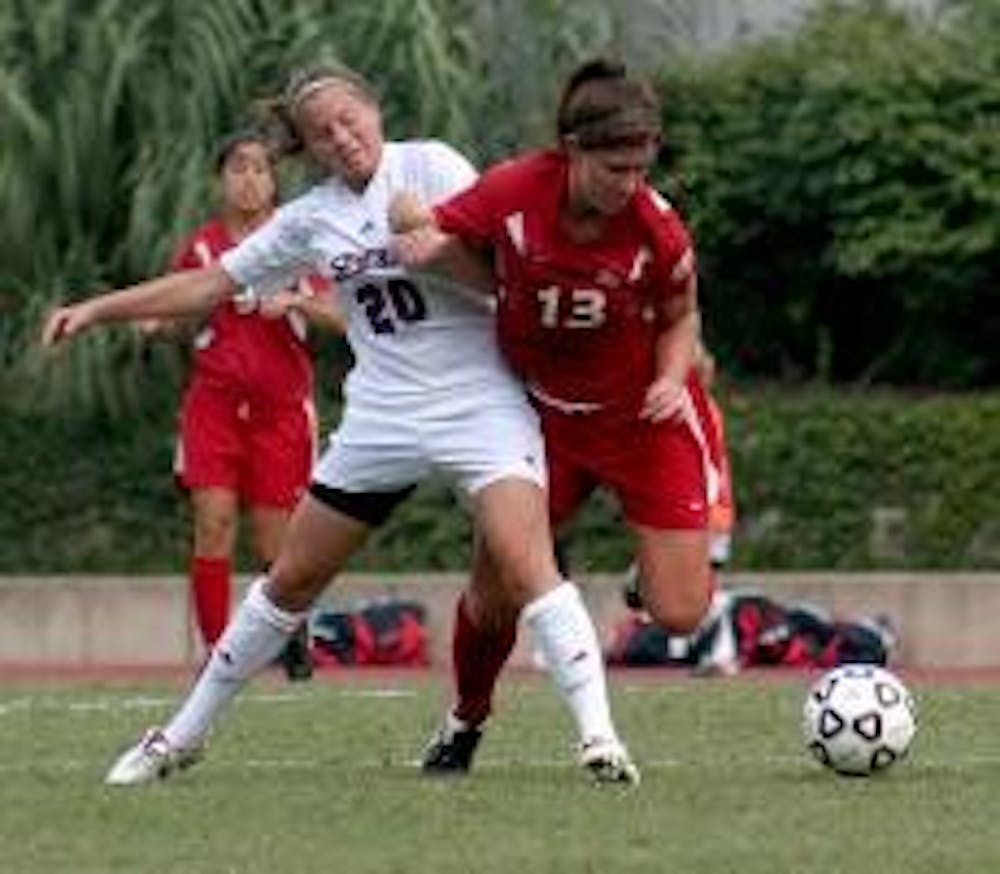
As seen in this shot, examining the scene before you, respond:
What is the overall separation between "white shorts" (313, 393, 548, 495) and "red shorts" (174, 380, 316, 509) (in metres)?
4.83

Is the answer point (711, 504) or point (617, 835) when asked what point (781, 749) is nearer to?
point (711, 504)

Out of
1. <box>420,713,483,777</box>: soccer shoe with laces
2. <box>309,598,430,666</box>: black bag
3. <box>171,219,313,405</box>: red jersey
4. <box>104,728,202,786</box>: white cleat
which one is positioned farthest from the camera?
<box>309,598,430,666</box>: black bag

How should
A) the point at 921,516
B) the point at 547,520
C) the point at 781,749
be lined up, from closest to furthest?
1. the point at 547,520
2. the point at 781,749
3. the point at 921,516

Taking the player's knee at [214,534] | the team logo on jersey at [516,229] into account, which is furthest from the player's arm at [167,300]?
the player's knee at [214,534]

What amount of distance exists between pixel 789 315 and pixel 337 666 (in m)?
3.83

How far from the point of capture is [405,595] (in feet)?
66.3

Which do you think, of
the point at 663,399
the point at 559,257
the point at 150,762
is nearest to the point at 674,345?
the point at 663,399

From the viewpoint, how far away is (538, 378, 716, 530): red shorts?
1170 centimetres

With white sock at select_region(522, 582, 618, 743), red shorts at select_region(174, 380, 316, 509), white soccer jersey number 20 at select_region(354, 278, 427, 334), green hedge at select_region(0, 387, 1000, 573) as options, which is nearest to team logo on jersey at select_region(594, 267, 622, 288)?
white soccer jersey number 20 at select_region(354, 278, 427, 334)

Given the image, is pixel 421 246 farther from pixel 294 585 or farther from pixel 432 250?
pixel 294 585

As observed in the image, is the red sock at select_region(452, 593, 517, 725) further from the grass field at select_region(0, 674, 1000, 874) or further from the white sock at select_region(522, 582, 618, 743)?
the white sock at select_region(522, 582, 618, 743)

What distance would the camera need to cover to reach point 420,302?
11.5 metres

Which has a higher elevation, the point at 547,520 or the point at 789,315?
the point at 547,520

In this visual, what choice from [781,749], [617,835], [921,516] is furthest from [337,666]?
[617,835]
